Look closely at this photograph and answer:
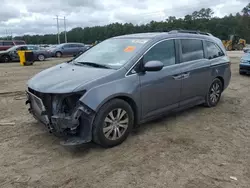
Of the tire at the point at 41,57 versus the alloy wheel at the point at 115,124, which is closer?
the alloy wheel at the point at 115,124

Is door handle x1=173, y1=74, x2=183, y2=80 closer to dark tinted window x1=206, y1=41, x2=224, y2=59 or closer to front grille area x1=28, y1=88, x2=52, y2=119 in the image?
dark tinted window x1=206, y1=41, x2=224, y2=59

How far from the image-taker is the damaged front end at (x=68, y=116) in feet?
11.1

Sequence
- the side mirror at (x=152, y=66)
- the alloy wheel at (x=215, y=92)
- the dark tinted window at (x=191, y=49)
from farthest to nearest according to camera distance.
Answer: the alloy wheel at (x=215, y=92)
the dark tinted window at (x=191, y=49)
the side mirror at (x=152, y=66)

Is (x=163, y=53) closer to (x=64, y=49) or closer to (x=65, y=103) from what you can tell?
(x=65, y=103)

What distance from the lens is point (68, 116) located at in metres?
3.41

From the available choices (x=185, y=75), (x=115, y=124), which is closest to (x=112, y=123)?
(x=115, y=124)

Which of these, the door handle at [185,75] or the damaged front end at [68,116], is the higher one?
the door handle at [185,75]

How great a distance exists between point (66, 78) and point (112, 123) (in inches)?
37.8

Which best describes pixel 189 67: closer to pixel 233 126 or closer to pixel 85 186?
pixel 233 126

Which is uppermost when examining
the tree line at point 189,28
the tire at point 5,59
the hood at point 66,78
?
the tree line at point 189,28

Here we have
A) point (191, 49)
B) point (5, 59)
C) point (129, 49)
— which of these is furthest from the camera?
point (5, 59)

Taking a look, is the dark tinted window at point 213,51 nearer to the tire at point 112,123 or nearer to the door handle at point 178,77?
the door handle at point 178,77

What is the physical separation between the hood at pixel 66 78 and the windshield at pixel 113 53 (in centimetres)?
28

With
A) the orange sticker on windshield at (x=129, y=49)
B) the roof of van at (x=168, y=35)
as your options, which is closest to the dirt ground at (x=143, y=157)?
the orange sticker on windshield at (x=129, y=49)
